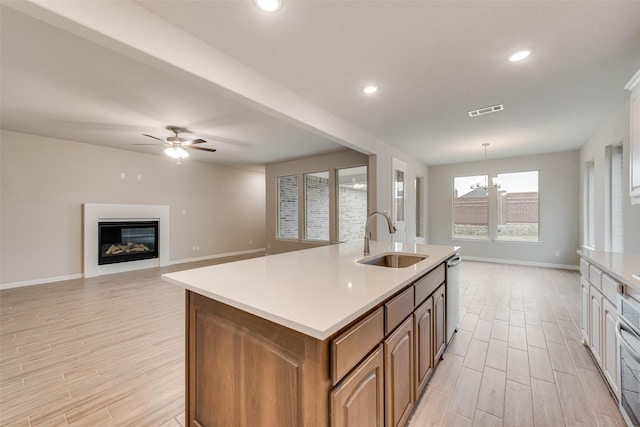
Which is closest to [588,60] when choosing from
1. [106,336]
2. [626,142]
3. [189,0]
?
[626,142]

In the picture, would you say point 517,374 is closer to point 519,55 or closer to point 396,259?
point 396,259

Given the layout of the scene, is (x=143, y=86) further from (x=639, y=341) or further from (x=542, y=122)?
(x=542, y=122)

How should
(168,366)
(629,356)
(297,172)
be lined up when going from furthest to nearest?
(297,172) < (168,366) < (629,356)

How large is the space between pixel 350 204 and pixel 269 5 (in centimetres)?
473

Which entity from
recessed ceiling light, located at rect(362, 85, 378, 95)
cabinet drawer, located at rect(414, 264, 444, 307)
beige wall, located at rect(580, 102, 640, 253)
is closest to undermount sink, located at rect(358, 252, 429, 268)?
cabinet drawer, located at rect(414, 264, 444, 307)

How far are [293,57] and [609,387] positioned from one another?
3.53 meters

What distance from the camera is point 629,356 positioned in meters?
1.42

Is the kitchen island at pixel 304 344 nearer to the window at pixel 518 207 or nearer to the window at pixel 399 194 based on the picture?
the window at pixel 399 194

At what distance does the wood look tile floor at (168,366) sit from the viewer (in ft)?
5.41

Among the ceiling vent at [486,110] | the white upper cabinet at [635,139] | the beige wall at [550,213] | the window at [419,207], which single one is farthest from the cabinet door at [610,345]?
the window at [419,207]

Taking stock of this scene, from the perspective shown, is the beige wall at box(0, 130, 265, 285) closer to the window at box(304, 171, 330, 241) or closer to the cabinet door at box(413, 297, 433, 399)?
the window at box(304, 171, 330, 241)

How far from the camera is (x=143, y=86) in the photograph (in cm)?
281

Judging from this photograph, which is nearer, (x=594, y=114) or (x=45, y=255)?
(x=594, y=114)

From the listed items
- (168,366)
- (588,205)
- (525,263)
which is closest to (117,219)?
(168,366)
